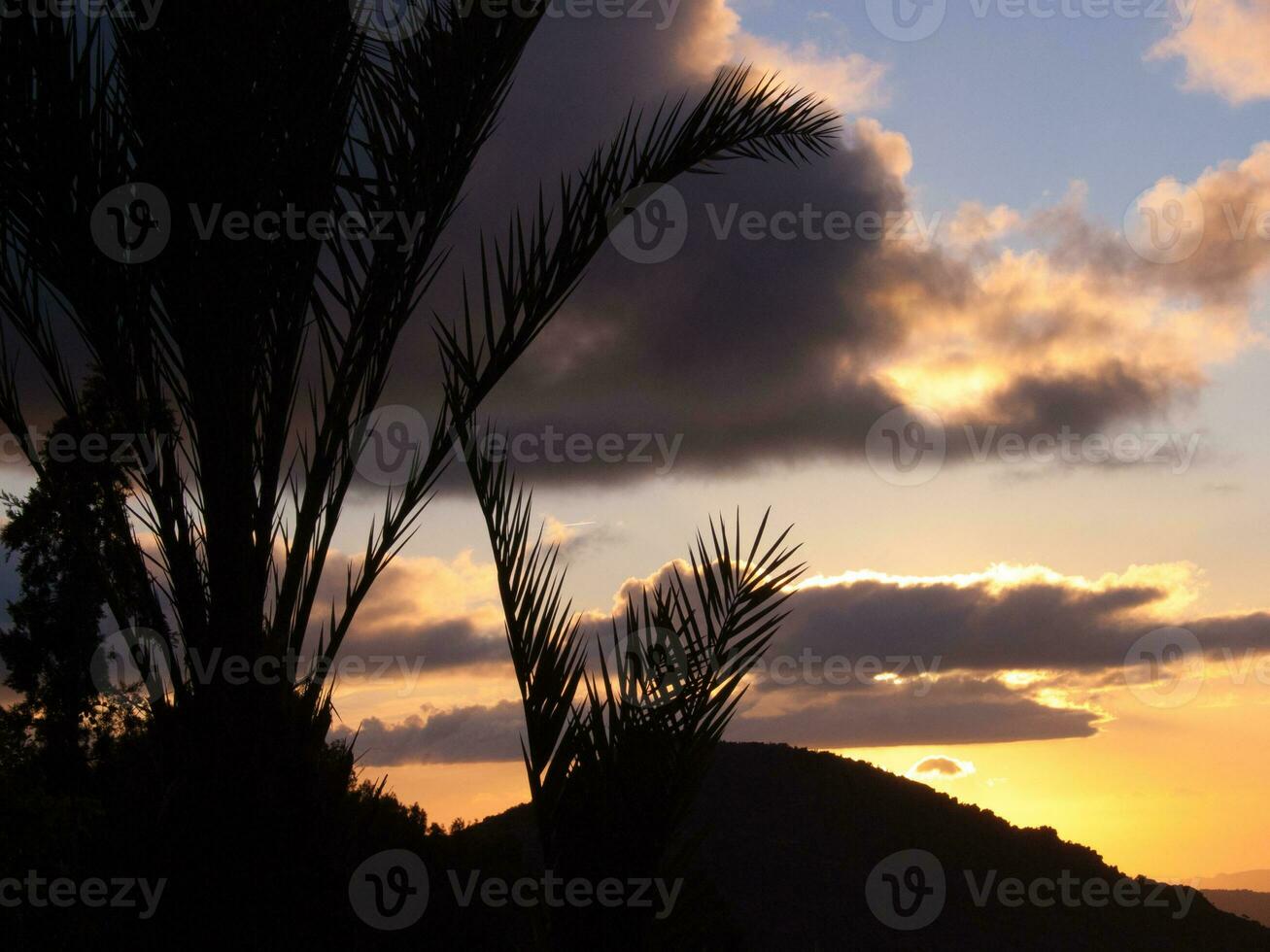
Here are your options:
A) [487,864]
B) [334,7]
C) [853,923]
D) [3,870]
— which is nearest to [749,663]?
[334,7]

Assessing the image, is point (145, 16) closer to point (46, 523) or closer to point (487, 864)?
point (46, 523)

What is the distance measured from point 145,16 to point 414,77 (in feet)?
3.59

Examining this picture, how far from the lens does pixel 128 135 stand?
4.38 meters
